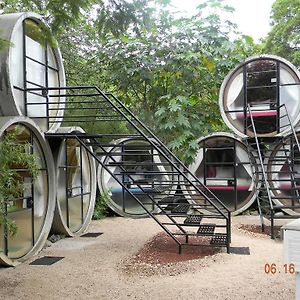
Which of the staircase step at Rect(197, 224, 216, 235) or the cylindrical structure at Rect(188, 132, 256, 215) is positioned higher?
the cylindrical structure at Rect(188, 132, 256, 215)

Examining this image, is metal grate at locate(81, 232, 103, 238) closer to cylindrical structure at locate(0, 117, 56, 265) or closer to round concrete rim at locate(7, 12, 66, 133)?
cylindrical structure at locate(0, 117, 56, 265)

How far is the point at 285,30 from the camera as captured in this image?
16.6 meters

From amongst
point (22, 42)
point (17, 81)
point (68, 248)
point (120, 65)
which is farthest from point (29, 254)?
point (120, 65)

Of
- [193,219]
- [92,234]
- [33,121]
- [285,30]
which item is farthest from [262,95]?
[285,30]

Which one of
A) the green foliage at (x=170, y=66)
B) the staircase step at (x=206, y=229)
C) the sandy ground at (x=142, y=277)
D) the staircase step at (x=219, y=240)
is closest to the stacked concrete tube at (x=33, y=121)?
the sandy ground at (x=142, y=277)

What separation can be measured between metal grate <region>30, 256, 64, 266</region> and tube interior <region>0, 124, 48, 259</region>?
0.28 meters

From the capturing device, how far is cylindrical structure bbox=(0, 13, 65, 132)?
5.98 meters

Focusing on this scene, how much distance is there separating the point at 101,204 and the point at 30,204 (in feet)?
12.9

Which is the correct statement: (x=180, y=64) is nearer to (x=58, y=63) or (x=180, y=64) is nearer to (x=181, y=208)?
(x=58, y=63)

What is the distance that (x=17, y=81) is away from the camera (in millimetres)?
6480

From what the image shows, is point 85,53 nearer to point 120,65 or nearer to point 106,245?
point 120,65

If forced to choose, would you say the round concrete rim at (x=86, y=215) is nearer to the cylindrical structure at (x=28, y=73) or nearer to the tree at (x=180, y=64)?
the cylindrical structure at (x=28, y=73)

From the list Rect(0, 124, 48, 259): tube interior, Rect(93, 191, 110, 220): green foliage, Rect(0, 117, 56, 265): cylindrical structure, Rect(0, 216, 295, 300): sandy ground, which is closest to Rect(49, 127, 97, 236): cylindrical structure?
Rect(0, 117, 56, 265): cylindrical structure

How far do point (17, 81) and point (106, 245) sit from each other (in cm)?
311
